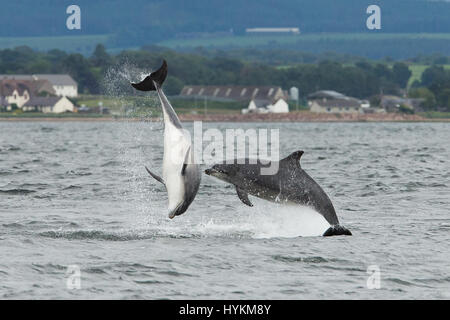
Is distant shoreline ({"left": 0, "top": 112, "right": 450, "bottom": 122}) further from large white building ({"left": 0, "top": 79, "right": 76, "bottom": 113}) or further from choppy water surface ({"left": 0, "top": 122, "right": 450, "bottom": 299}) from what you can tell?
choppy water surface ({"left": 0, "top": 122, "right": 450, "bottom": 299})

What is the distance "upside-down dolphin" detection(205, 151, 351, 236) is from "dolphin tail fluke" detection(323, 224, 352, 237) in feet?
0.06

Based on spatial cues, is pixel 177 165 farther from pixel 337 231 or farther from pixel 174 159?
pixel 337 231

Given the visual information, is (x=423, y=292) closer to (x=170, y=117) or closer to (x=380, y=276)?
(x=380, y=276)

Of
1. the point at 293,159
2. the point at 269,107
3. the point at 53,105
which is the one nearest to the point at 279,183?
the point at 293,159

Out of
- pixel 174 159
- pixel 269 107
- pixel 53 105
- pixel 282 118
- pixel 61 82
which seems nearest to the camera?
pixel 174 159

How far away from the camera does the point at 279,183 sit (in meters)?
16.6

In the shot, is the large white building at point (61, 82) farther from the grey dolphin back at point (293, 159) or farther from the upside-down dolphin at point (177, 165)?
the upside-down dolphin at point (177, 165)

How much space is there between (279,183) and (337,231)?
148 cm

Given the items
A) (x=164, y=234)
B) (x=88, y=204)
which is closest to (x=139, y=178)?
(x=88, y=204)

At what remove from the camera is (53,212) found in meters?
20.5

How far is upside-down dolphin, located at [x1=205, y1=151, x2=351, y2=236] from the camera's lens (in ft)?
54.0

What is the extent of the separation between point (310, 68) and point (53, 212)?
17990 centimetres

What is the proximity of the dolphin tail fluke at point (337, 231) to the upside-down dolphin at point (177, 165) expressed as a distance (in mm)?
3089
